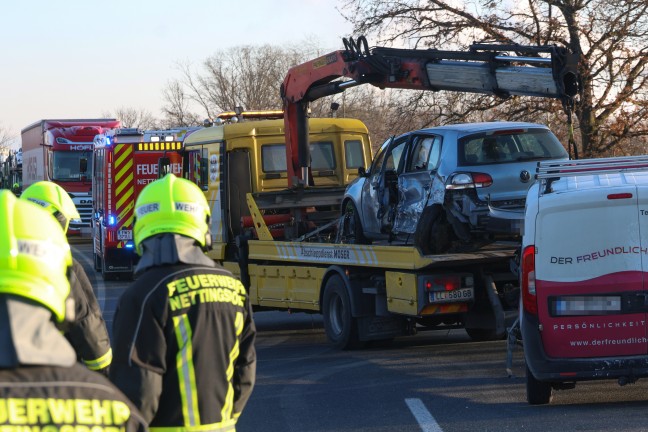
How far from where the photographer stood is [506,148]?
38.1ft

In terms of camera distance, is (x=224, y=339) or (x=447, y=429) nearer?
(x=224, y=339)

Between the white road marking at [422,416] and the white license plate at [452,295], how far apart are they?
2.08 m

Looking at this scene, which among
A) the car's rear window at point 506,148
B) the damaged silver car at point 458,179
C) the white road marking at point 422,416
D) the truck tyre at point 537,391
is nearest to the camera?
the white road marking at point 422,416

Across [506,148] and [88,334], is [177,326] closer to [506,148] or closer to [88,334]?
[88,334]

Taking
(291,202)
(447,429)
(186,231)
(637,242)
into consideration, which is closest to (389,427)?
(447,429)

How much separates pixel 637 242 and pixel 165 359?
5439 mm

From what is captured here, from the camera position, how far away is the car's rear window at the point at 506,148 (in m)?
11.5

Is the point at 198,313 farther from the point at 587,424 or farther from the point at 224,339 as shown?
the point at 587,424

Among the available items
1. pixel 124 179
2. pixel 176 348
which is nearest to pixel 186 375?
pixel 176 348

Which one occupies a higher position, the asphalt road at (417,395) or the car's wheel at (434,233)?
the car's wheel at (434,233)

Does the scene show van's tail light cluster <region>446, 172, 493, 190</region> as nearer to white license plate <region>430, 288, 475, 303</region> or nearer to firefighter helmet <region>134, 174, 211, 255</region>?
white license plate <region>430, 288, 475, 303</region>

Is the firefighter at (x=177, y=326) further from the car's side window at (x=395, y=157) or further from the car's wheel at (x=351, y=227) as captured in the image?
the car's wheel at (x=351, y=227)

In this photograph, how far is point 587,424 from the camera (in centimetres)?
816

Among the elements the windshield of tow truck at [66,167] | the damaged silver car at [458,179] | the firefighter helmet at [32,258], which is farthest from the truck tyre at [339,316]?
the windshield of tow truck at [66,167]
